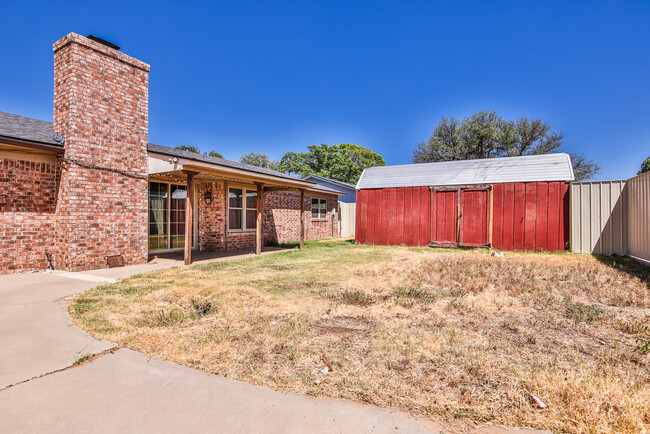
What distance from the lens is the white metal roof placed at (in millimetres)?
11438

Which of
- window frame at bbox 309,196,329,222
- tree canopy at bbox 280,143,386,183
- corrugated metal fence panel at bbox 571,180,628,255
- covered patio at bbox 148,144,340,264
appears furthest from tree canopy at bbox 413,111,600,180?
covered patio at bbox 148,144,340,264

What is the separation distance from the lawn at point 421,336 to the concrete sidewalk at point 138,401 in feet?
0.53

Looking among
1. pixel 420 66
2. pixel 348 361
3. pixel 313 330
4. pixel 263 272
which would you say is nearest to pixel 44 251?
pixel 263 272

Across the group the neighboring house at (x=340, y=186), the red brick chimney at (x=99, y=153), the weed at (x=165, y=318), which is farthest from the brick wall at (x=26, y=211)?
the neighboring house at (x=340, y=186)

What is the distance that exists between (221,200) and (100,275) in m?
5.06

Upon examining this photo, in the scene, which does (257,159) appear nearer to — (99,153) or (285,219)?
(285,219)

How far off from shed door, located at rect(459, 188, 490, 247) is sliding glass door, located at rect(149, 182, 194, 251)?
399 inches

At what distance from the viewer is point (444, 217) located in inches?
501

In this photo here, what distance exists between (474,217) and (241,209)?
8.84m

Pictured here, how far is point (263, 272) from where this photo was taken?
710 cm

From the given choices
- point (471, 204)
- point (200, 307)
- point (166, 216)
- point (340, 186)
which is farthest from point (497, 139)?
point (200, 307)

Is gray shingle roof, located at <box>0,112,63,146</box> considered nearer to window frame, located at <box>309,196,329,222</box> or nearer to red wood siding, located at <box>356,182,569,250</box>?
red wood siding, located at <box>356,182,569,250</box>

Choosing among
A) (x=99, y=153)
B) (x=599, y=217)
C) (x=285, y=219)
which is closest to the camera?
(x=99, y=153)

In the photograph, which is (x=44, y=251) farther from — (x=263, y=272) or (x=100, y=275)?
(x=263, y=272)
